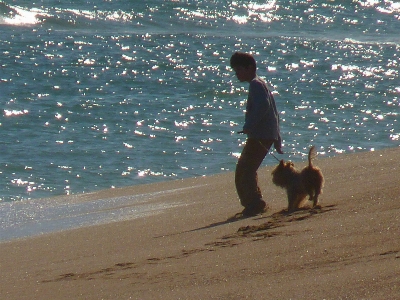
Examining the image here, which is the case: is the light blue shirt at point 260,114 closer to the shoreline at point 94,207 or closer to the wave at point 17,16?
the shoreline at point 94,207

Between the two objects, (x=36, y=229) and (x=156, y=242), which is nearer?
(x=156, y=242)

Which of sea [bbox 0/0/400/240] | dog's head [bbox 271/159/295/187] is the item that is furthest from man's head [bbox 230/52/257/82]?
sea [bbox 0/0/400/240]

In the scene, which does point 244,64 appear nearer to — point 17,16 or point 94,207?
point 94,207

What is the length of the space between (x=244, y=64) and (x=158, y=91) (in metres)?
13.2

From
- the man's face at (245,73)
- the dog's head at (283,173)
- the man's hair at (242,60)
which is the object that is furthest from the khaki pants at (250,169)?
the man's hair at (242,60)

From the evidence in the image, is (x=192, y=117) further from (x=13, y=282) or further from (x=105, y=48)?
(x=13, y=282)

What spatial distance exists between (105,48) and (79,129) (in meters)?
9.48

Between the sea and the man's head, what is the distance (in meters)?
2.78

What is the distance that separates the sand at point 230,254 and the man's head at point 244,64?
1.27 meters

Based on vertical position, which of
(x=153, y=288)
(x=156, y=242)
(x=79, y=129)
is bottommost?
(x=79, y=129)

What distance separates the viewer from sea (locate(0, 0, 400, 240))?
13492 millimetres

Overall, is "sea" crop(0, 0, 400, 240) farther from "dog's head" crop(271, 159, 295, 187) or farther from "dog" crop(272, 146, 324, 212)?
"dog" crop(272, 146, 324, 212)

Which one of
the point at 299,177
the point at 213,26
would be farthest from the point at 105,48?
the point at 299,177

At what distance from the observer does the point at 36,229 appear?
8.72 m
